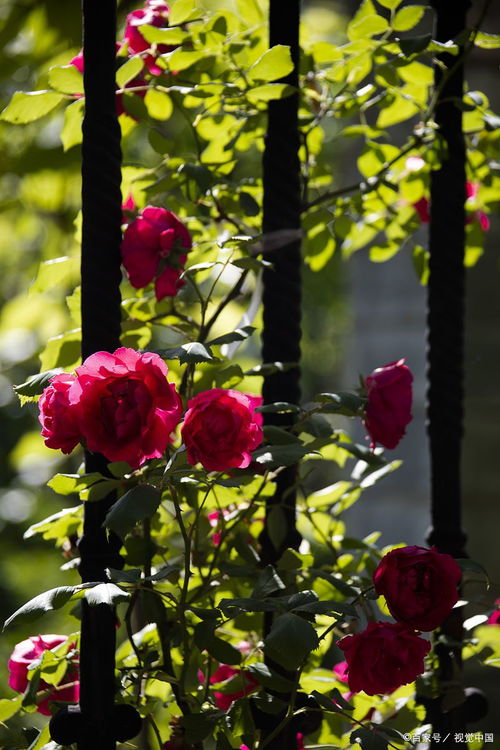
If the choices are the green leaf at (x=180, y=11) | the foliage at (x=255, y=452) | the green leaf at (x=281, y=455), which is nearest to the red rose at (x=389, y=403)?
the foliage at (x=255, y=452)

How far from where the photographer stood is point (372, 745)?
0.75 metres

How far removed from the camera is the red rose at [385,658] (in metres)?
0.77

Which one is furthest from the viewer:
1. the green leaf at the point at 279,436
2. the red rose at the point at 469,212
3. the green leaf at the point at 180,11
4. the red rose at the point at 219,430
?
the red rose at the point at 469,212

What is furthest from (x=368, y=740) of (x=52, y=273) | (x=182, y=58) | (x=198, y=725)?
(x=182, y=58)

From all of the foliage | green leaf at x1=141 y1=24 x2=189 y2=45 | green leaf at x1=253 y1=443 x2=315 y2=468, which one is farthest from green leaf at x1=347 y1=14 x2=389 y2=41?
green leaf at x1=253 y1=443 x2=315 y2=468

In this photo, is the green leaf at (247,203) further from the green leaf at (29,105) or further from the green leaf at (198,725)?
the green leaf at (198,725)

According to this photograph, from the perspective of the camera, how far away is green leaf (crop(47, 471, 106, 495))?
0.76 m

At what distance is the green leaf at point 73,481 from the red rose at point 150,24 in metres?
0.49

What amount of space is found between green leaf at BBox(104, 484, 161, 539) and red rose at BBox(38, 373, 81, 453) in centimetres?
8

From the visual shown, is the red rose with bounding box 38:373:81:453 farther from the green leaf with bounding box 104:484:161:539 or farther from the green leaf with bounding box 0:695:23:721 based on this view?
the green leaf with bounding box 0:695:23:721

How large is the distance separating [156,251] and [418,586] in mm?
419

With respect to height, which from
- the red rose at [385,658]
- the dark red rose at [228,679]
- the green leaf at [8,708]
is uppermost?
the red rose at [385,658]

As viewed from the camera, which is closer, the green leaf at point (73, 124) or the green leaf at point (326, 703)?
the green leaf at point (326, 703)

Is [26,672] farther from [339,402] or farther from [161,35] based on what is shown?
[161,35]
